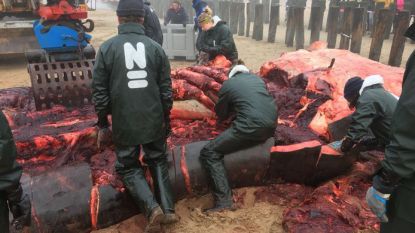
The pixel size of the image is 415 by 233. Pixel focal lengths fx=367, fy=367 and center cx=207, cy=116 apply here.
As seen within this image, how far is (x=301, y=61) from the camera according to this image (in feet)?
22.4

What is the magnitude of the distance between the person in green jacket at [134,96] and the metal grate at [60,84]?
2.21 metres

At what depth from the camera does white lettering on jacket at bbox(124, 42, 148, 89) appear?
3.36 metres

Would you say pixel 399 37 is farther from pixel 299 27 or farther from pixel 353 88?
pixel 353 88

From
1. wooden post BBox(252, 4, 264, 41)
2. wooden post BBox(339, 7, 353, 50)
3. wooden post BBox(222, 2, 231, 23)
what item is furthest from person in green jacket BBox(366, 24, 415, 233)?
wooden post BBox(222, 2, 231, 23)

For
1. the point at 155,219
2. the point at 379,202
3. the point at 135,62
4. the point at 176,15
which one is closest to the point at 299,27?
the point at 176,15

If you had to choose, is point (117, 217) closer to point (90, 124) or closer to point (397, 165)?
point (90, 124)

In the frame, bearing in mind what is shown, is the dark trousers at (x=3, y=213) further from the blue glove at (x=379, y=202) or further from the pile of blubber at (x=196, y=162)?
the blue glove at (x=379, y=202)

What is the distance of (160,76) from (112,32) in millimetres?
14163

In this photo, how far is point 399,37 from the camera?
994 cm

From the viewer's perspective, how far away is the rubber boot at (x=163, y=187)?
346cm

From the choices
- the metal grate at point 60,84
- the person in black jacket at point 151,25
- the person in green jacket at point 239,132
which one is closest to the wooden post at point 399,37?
the person in black jacket at point 151,25

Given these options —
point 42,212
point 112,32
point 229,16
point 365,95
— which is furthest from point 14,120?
point 229,16

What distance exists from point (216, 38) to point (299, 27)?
6.82 meters

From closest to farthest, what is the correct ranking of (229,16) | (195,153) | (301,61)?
(195,153) < (301,61) < (229,16)
